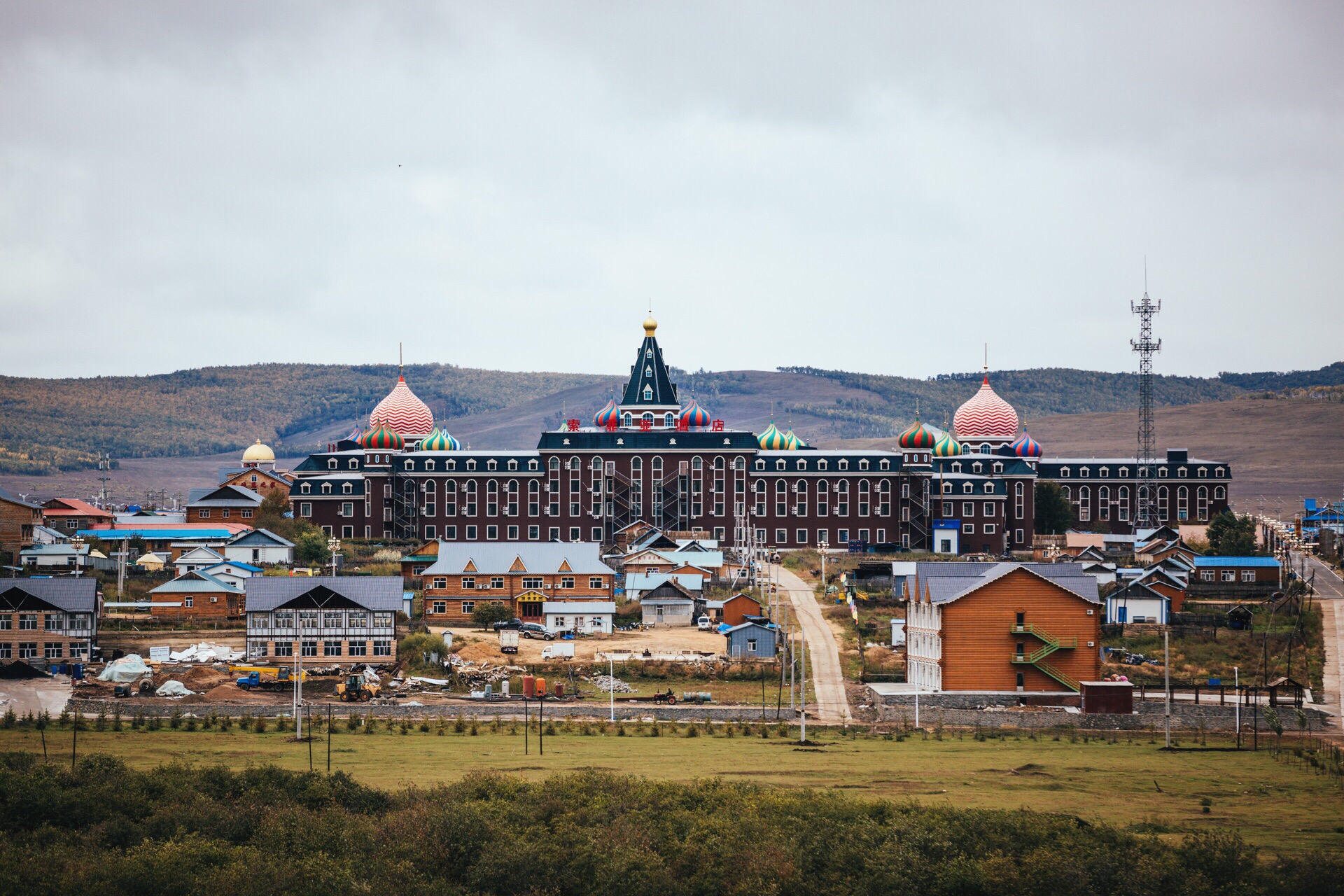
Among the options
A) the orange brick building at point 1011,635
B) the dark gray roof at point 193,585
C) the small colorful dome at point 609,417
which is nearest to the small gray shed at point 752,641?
the orange brick building at point 1011,635

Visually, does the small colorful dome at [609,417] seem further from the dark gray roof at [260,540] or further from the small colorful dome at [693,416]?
the dark gray roof at [260,540]

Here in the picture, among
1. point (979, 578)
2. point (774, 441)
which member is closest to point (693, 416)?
point (774, 441)

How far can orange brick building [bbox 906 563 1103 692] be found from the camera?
66.9 meters

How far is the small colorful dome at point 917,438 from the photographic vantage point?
125m

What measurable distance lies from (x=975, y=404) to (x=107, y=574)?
74.4 metres

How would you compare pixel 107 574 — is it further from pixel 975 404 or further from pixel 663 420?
pixel 975 404

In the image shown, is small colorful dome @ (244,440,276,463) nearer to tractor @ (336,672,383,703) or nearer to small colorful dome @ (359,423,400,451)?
small colorful dome @ (359,423,400,451)

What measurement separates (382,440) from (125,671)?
56826mm

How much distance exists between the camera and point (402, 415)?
446 ft

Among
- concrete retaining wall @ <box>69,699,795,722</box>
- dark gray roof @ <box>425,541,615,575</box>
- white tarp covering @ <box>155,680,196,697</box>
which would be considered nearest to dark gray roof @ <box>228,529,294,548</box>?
dark gray roof @ <box>425,541,615,575</box>

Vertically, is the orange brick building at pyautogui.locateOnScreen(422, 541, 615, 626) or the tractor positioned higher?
the orange brick building at pyautogui.locateOnScreen(422, 541, 615, 626)

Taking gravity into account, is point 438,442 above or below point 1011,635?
above

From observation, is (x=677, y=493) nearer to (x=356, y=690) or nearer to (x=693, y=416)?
(x=693, y=416)

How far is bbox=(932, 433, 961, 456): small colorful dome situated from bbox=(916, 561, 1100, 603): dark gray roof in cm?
5533
